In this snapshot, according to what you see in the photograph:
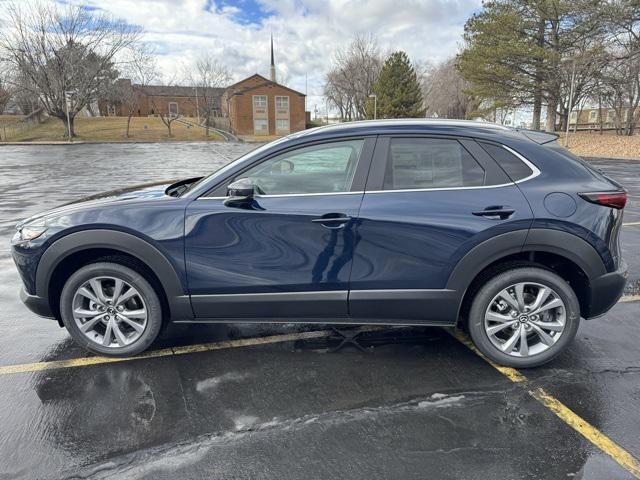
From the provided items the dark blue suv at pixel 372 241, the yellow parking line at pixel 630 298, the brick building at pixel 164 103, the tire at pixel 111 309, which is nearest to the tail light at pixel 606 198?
the dark blue suv at pixel 372 241

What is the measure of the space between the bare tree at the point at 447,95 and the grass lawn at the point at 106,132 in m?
29.5

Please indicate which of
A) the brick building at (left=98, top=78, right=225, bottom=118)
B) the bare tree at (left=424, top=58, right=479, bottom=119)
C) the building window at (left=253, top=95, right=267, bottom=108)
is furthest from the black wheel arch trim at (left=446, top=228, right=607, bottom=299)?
the brick building at (left=98, top=78, right=225, bottom=118)

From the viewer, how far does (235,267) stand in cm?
316

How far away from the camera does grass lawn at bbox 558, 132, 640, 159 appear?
24.9 m

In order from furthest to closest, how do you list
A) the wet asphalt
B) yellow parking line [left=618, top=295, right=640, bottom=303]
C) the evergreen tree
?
the evergreen tree
yellow parking line [left=618, top=295, right=640, bottom=303]
the wet asphalt

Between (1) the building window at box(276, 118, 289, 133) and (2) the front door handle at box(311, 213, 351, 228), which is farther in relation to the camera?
(1) the building window at box(276, 118, 289, 133)

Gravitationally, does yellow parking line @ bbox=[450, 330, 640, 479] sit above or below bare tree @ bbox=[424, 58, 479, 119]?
below

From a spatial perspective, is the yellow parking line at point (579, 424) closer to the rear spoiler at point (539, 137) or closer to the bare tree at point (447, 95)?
the rear spoiler at point (539, 137)

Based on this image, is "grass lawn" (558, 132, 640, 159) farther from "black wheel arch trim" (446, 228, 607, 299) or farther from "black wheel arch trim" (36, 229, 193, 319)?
"black wheel arch trim" (36, 229, 193, 319)

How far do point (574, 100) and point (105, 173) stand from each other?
3291 centimetres

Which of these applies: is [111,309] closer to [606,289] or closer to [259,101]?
[606,289]

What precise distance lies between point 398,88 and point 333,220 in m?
51.0

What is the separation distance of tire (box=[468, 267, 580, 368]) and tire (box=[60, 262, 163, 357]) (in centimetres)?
232

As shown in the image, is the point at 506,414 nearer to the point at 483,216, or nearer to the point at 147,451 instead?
the point at 483,216
